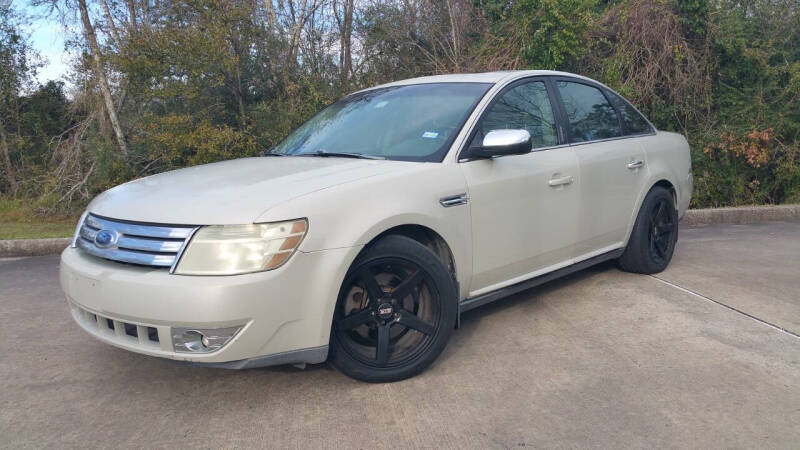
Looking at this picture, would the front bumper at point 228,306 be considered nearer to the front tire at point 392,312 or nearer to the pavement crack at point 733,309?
the front tire at point 392,312

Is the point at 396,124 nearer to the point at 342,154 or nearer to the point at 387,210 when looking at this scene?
the point at 342,154

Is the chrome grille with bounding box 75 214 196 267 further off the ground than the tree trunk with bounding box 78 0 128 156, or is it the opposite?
the tree trunk with bounding box 78 0 128 156

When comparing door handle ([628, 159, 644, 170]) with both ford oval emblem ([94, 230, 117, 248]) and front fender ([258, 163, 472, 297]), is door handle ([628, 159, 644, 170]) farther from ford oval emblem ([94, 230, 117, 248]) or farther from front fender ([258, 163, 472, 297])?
ford oval emblem ([94, 230, 117, 248])

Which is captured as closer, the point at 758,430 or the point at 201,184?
the point at 758,430

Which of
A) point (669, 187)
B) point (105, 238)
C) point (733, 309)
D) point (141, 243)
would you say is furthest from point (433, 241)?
point (669, 187)

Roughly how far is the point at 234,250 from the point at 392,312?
34.9 inches

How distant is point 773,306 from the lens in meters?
4.53

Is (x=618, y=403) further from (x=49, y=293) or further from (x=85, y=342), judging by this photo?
(x=49, y=293)

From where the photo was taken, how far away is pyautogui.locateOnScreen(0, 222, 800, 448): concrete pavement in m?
2.86

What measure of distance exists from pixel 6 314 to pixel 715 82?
30.1 ft

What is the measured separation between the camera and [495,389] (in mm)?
3303

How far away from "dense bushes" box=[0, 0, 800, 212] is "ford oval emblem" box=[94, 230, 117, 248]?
17.1 ft

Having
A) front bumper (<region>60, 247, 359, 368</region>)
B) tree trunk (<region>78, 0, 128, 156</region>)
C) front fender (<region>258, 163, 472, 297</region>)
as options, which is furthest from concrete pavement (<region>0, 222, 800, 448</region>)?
tree trunk (<region>78, 0, 128, 156</region>)

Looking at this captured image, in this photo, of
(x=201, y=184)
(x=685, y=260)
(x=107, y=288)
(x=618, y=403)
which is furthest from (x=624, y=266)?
(x=107, y=288)
